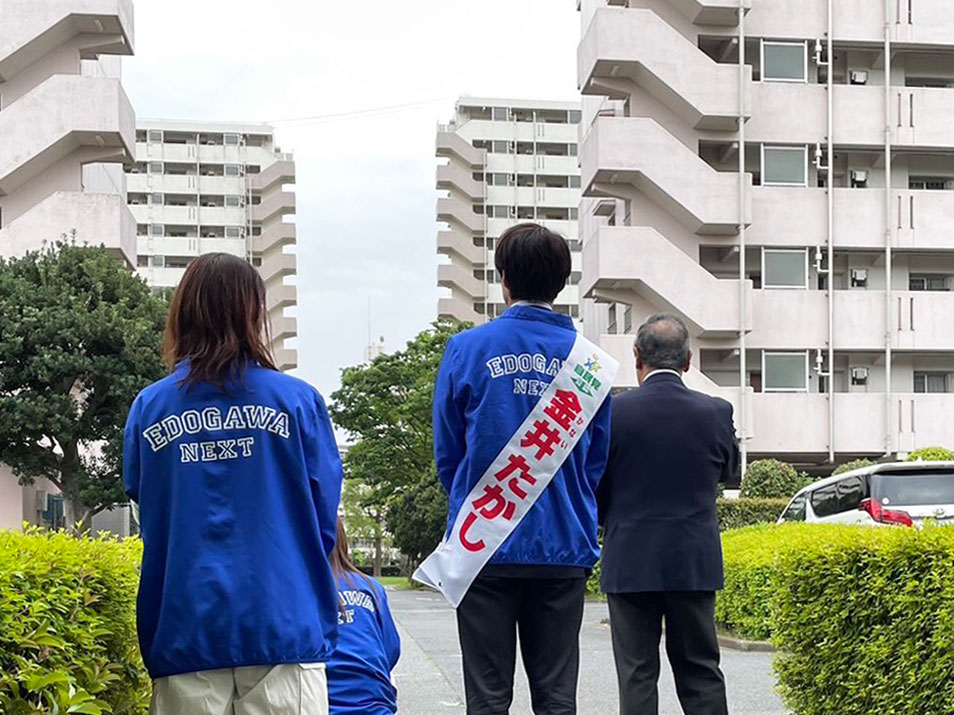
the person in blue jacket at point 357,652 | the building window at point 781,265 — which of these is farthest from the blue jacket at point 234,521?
the building window at point 781,265

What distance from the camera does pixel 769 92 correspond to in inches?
1534

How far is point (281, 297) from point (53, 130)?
40.0 metres

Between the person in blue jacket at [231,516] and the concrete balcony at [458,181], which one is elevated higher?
the concrete balcony at [458,181]

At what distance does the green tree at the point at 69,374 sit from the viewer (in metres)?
28.7

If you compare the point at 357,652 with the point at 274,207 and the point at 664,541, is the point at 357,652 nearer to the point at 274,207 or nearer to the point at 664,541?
the point at 664,541

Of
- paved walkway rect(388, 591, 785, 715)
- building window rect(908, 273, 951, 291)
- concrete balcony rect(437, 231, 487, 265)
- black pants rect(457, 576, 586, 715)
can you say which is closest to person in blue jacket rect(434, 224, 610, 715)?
black pants rect(457, 576, 586, 715)

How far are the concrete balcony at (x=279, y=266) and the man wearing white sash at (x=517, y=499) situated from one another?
7106 cm

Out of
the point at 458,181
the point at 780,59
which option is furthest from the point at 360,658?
the point at 458,181

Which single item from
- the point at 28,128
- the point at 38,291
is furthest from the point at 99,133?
the point at 38,291

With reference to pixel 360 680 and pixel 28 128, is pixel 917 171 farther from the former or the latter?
pixel 360 680

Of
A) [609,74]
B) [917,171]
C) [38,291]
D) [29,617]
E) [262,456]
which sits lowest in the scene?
[29,617]

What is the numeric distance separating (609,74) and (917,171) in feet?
31.6

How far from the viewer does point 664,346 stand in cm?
567

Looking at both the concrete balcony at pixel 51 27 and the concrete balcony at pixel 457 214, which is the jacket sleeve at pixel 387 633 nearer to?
the concrete balcony at pixel 51 27
